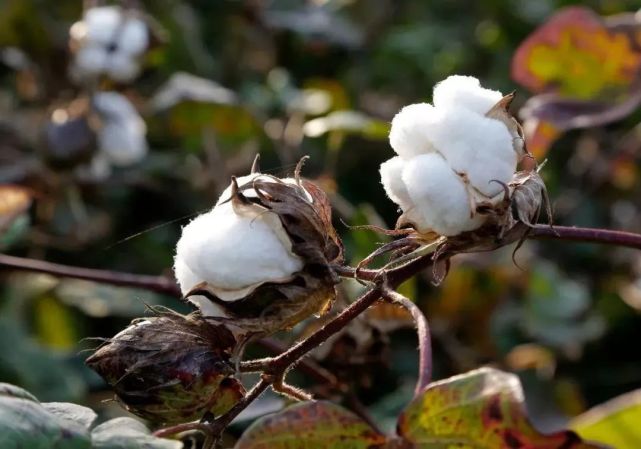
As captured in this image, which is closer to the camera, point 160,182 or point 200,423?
point 200,423

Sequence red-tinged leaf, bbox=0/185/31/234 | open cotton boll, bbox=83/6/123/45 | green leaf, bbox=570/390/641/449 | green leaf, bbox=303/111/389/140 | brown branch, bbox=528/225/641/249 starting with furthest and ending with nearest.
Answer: open cotton boll, bbox=83/6/123/45
green leaf, bbox=303/111/389/140
red-tinged leaf, bbox=0/185/31/234
green leaf, bbox=570/390/641/449
brown branch, bbox=528/225/641/249

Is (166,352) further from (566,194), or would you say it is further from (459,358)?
(566,194)

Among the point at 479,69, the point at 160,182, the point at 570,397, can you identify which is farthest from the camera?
the point at 479,69

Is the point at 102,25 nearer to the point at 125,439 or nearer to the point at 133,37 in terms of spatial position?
the point at 133,37

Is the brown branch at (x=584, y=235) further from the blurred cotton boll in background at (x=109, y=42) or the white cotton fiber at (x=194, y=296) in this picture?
the blurred cotton boll in background at (x=109, y=42)

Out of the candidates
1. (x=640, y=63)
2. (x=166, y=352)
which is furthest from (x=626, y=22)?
(x=166, y=352)

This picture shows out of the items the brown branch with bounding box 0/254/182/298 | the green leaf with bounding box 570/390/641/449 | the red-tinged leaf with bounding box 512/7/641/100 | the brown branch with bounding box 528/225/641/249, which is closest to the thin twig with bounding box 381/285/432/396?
the brown branch with bounding box 528/225/641/249

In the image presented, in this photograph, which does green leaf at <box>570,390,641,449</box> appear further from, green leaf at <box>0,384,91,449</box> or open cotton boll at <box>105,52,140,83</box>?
open cotton boll at <box>105,52,140,83</box>
